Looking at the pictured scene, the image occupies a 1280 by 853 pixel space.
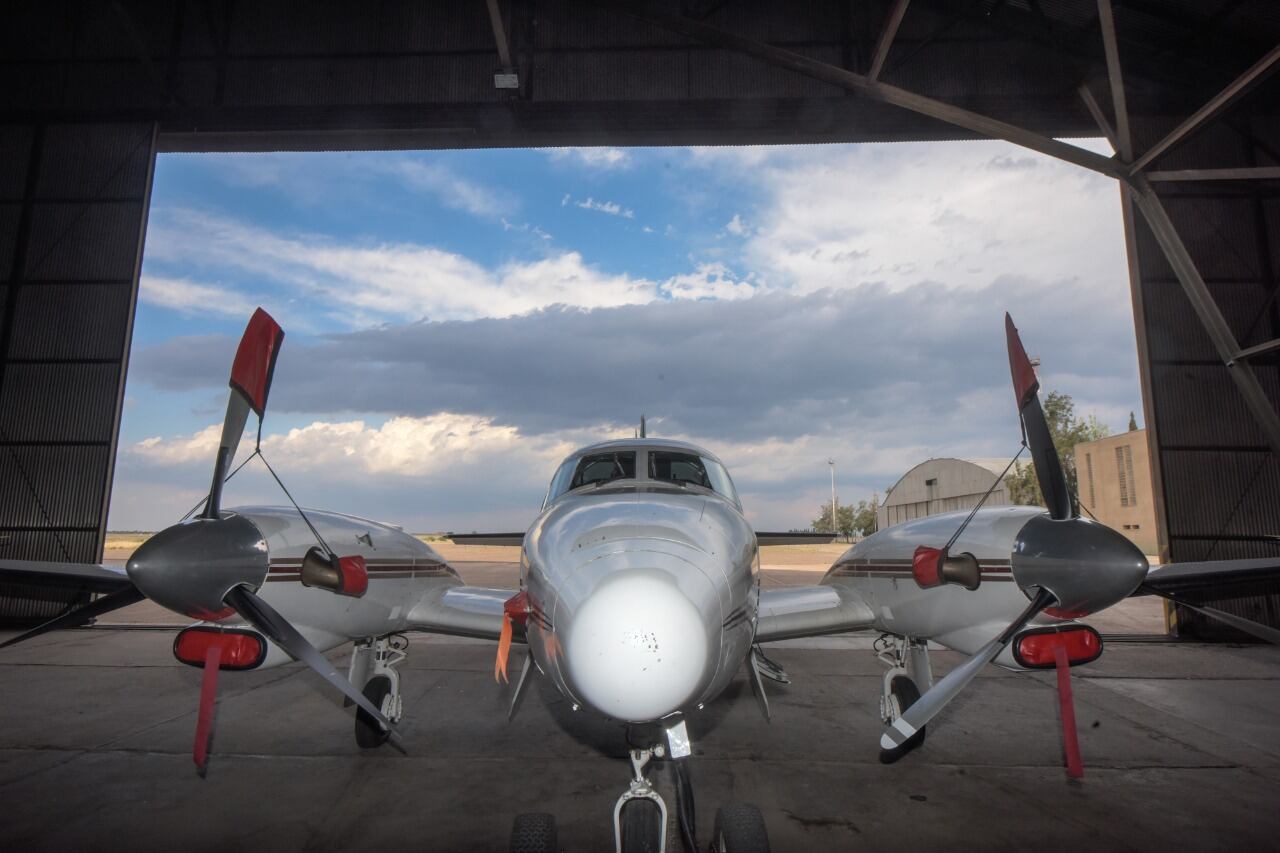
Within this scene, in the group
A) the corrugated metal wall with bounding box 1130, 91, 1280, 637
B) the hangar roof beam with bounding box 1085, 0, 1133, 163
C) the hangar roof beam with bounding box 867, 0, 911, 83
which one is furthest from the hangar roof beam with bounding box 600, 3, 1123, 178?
the corrugated metal wall with bounding box 1130, 91, 1280, 637

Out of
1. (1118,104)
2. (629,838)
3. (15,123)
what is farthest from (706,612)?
(15,123)

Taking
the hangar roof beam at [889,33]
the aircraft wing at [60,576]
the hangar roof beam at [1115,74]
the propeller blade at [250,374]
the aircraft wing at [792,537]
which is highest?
the hangar roof beam at [889,33]

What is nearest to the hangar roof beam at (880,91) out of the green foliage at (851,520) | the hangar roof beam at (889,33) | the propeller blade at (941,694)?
the hangar roof beam at (889,33)

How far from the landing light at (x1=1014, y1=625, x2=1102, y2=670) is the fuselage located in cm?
224

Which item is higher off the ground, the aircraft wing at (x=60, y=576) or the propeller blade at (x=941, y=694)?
the aircraft wing at (x=60, y=576)

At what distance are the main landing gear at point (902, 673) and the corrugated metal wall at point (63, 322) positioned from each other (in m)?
14.6

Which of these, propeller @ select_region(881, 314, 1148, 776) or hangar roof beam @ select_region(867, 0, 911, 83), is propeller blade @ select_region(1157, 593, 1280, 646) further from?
hangar roof beam @ select_region(867, 0, 911, 83)

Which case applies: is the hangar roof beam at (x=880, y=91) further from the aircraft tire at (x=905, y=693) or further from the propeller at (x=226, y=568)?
the propeller at (x=226, y=568)

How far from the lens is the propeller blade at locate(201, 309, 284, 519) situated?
16.0ft

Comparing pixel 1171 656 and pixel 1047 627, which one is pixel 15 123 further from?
pixel 1171 656

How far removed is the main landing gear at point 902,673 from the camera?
6352mm

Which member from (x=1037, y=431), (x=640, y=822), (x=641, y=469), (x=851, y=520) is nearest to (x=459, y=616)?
(x=641, y=469)

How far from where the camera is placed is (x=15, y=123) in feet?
48.5

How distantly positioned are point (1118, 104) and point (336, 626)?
1349 centimetres
